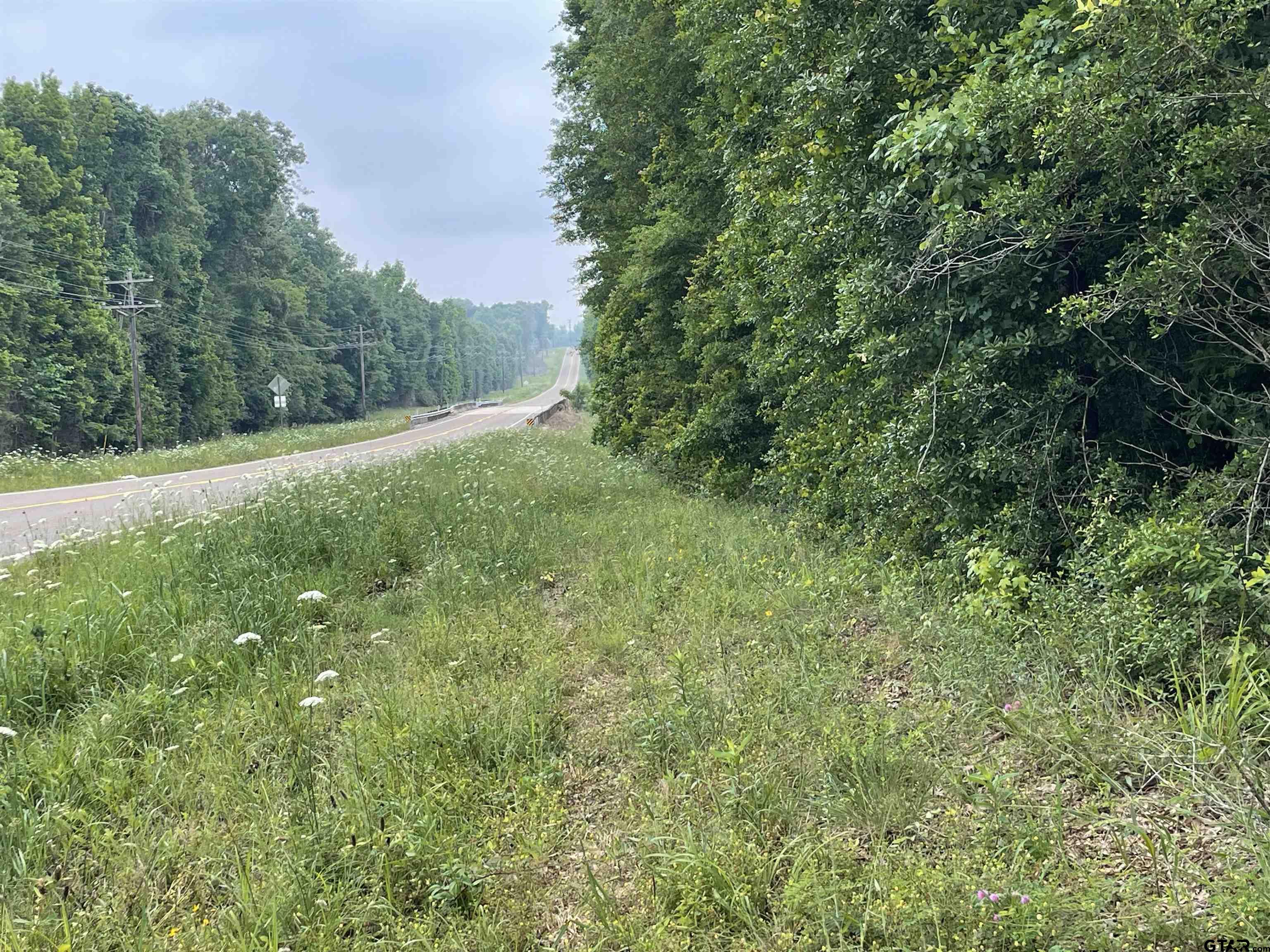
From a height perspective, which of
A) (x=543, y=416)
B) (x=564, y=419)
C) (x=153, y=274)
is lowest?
(x=564, y=419)

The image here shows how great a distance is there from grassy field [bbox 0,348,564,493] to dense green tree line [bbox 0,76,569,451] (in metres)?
2.95

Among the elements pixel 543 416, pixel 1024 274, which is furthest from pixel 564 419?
pixel 1024 274

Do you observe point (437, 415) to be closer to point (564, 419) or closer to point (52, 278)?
point (564, 419)

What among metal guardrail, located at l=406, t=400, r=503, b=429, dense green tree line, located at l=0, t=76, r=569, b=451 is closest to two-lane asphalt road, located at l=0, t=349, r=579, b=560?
dense green tree line, located at l=0, t=76, r=569, b=451

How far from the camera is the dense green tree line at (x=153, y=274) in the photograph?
89.2ft

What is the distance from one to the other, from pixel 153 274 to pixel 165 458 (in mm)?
20874

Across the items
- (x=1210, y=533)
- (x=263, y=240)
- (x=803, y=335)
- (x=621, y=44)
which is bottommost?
(x=1210, y=533)

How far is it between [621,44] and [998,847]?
13.4 metres

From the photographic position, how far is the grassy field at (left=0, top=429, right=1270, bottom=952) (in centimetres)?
229

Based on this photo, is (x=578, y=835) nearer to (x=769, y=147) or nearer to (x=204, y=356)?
(x=769, y=147)

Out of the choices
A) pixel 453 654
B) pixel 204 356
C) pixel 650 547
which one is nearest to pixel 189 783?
pixel 453 654

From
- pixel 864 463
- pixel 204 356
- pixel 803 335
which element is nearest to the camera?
pixel 864 463

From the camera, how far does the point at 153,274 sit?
1416 inches

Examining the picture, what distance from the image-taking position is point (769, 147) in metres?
7.59
